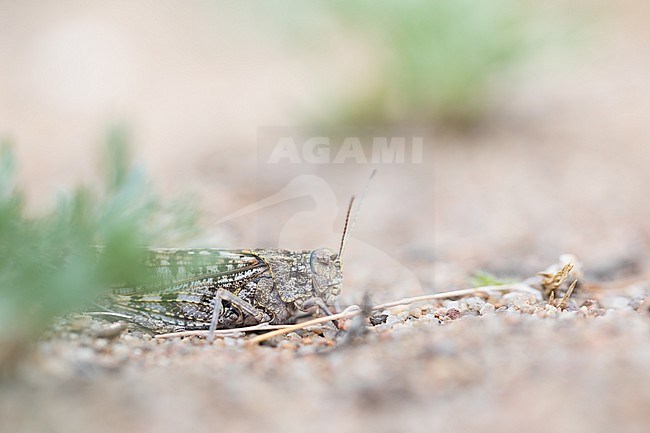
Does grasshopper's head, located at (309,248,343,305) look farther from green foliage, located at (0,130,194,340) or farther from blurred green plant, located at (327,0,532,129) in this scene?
blurred green plant, located at (327,0,532,129)

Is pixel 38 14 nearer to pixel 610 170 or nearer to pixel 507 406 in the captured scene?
pixel 610 170

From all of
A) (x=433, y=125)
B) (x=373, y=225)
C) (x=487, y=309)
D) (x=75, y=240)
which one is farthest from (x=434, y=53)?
(x=75, y=240)

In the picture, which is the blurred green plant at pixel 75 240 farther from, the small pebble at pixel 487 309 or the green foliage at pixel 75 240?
the small pebble at pixel 487 309

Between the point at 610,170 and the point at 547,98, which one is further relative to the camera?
the point at 547,98

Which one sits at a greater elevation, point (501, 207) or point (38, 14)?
point (38, 14)

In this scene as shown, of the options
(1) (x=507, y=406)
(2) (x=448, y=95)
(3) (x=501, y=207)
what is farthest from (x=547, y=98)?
(1) (x=507, y=406)

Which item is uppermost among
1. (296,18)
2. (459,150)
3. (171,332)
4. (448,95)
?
(296,18)
